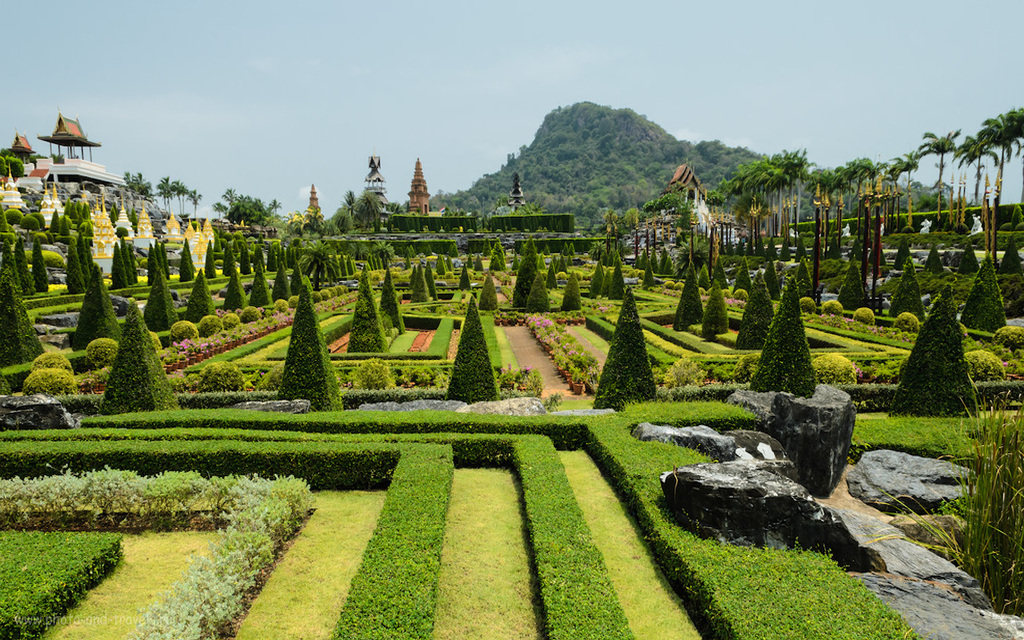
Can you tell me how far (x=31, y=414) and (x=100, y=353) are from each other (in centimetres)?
771

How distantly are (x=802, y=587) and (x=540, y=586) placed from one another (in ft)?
7.78

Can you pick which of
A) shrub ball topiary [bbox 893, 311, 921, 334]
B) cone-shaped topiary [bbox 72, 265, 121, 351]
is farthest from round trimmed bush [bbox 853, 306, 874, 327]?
cone-shaped topiary [bbox 72, 265, 121, 351]

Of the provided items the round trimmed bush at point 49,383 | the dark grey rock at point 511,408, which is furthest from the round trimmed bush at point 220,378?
the dark grey rock at point 511,408

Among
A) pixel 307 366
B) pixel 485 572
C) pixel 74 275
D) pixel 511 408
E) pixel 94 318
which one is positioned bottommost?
pixel 485 572

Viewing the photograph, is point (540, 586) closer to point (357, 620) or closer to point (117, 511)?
point (357, 620)

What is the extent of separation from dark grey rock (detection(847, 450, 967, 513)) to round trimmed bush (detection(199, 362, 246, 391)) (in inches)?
550

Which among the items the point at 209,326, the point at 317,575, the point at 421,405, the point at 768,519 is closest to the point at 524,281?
the point at 209,326

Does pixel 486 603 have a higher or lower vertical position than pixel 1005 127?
lower

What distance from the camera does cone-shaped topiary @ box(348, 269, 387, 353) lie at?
18750mm

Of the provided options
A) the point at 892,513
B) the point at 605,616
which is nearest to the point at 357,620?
the point at 605,616

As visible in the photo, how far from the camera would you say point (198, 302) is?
2517 centimetres

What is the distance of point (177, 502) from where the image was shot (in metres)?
6.69

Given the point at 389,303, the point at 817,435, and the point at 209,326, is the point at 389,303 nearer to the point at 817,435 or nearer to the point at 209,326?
the point at 209,326

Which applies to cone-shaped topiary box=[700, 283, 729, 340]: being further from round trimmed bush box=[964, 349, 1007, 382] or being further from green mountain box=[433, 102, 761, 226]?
green mountain box=[433, 102, 761, 226]
